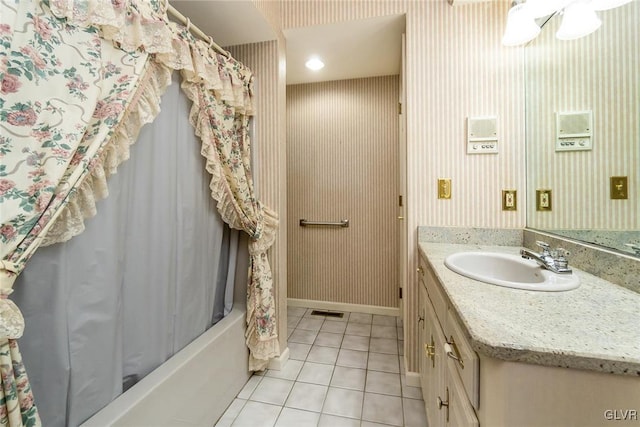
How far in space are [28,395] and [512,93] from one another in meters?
2.38

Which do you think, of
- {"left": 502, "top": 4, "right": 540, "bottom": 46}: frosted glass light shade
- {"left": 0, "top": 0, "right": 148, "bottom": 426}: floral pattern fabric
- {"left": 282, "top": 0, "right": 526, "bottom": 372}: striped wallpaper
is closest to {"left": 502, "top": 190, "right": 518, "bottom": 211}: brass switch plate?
{"left": 282, "top": 0, "right": 526, "bottom": 372}: striped wallpaper

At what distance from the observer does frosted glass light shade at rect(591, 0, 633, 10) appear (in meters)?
0.93

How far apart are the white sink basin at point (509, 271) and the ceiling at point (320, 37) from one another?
159 cm

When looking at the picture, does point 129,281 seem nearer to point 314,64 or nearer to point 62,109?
point 62,109

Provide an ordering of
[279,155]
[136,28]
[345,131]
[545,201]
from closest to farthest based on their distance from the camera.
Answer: [136,28]
[545,201]
[279,155]
[345,131]

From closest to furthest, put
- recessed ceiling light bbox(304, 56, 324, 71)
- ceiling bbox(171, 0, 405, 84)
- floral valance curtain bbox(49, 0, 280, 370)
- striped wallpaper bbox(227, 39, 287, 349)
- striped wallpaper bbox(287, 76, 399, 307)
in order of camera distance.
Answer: floral valance curtain bbox(49, 0, 280, 370)
ceiling bbox(171, 0, 405, 84)
striped wallpaper bbox(227, 39, 287, 349)
recessed ceiling light bbox(304, 56, 324, 71)
striped wallpaper bbox(287, 76, 399, 307)

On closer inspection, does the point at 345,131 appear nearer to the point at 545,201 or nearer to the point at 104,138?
the point at 545,201

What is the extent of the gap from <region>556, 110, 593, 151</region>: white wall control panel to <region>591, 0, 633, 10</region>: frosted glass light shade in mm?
374

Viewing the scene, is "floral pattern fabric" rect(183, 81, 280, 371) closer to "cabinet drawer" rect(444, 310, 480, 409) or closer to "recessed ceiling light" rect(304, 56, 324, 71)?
"recessed ceiling light" rect(304, 56, 324, 71)

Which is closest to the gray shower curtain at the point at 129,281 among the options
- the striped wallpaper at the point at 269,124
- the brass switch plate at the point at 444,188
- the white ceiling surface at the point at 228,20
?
the striped wallpaper at the point at 269,124

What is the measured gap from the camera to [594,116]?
109cm

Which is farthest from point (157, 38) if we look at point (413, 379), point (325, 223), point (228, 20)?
point (413, 379)

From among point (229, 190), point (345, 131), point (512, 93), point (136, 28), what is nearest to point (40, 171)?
point (136, 28)

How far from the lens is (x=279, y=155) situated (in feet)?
5.92
